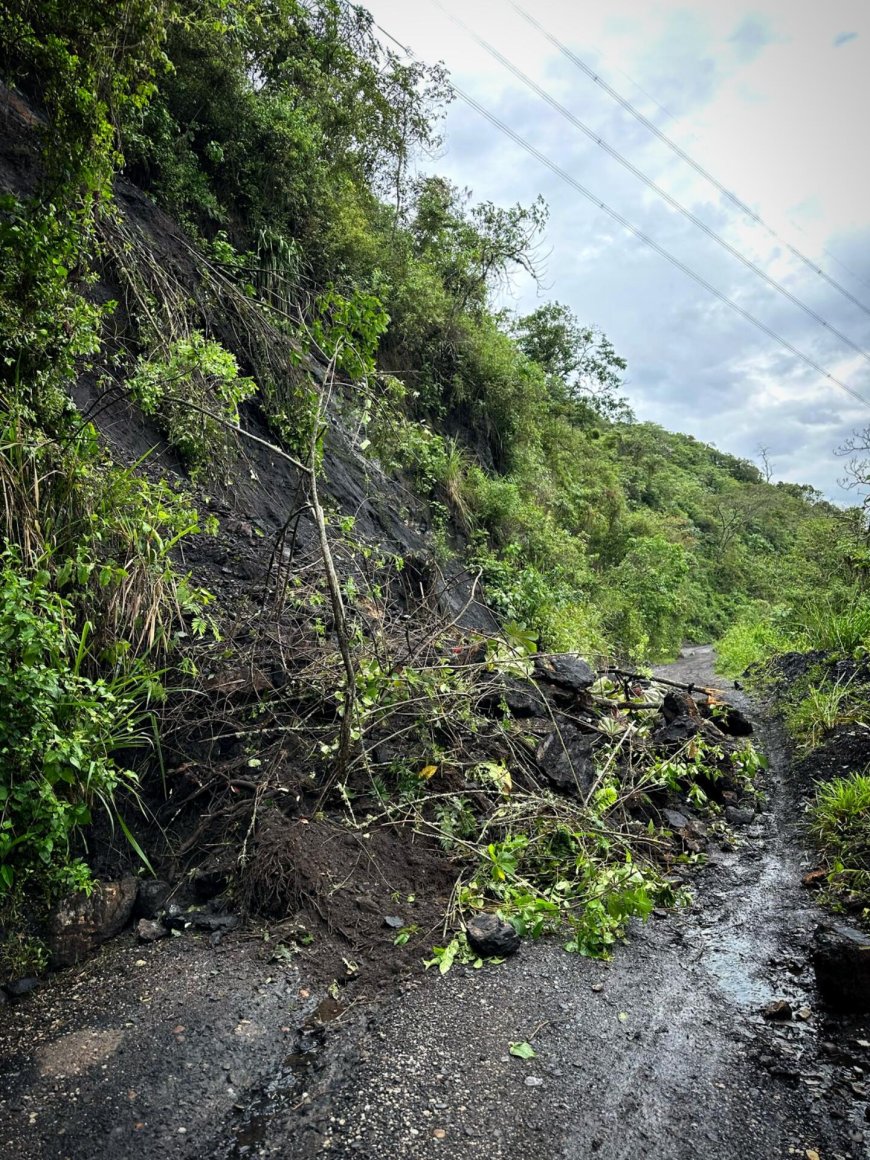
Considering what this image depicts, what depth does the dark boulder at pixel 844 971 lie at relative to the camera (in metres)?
3.00

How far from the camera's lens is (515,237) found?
13.2 meters

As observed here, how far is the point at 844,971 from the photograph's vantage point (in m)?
3.04

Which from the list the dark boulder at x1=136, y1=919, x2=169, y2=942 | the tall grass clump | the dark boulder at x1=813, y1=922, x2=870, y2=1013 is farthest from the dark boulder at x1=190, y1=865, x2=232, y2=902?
the tall grass clump

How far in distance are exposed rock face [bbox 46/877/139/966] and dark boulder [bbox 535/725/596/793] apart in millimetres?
2883

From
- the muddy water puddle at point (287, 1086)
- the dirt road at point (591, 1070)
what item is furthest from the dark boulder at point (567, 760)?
the muddy water puddle at point (287, 1086)

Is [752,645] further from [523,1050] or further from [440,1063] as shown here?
[440,1063]

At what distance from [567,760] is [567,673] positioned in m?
1.09

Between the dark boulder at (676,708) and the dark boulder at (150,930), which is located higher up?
the dark boulder at (676,708)

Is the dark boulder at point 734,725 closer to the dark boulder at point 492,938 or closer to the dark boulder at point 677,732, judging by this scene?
the dark boulder at point 677,732

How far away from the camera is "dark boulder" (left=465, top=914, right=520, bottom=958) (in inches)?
137

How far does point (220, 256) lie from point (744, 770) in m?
7.86

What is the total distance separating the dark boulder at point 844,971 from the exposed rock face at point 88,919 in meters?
3.50

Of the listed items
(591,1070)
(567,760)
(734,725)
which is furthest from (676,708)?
(591,1070)

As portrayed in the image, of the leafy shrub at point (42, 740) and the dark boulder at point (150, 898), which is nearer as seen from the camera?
the leafy shrub at point (42, 740)
